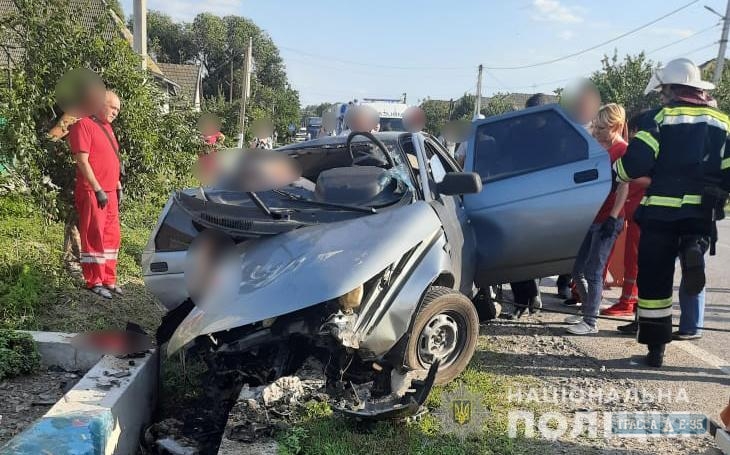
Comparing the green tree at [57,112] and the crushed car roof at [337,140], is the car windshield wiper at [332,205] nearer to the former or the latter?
the crushed car roof at [337,140]

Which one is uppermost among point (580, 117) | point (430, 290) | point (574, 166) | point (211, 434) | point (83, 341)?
point (580, 117)

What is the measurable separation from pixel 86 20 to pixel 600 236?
16.8 feet

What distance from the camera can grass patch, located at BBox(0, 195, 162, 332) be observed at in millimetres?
4293

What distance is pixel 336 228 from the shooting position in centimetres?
327

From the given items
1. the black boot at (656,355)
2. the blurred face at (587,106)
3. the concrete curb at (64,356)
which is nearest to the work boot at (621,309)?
the black boot at (656,355)

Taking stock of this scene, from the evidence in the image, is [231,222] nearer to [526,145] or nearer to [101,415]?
[101,415]

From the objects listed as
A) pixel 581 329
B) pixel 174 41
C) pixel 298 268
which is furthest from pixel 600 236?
pixel 174 41

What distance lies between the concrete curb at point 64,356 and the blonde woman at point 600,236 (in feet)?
12.3

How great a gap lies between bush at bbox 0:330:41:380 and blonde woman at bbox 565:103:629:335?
4.06 meters

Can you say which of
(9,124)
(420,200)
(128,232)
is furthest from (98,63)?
(420,200)

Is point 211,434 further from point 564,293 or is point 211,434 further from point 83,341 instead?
point 564,293

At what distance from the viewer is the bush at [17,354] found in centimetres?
358

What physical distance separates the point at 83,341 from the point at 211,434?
1.23 m

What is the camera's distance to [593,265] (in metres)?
5.05
